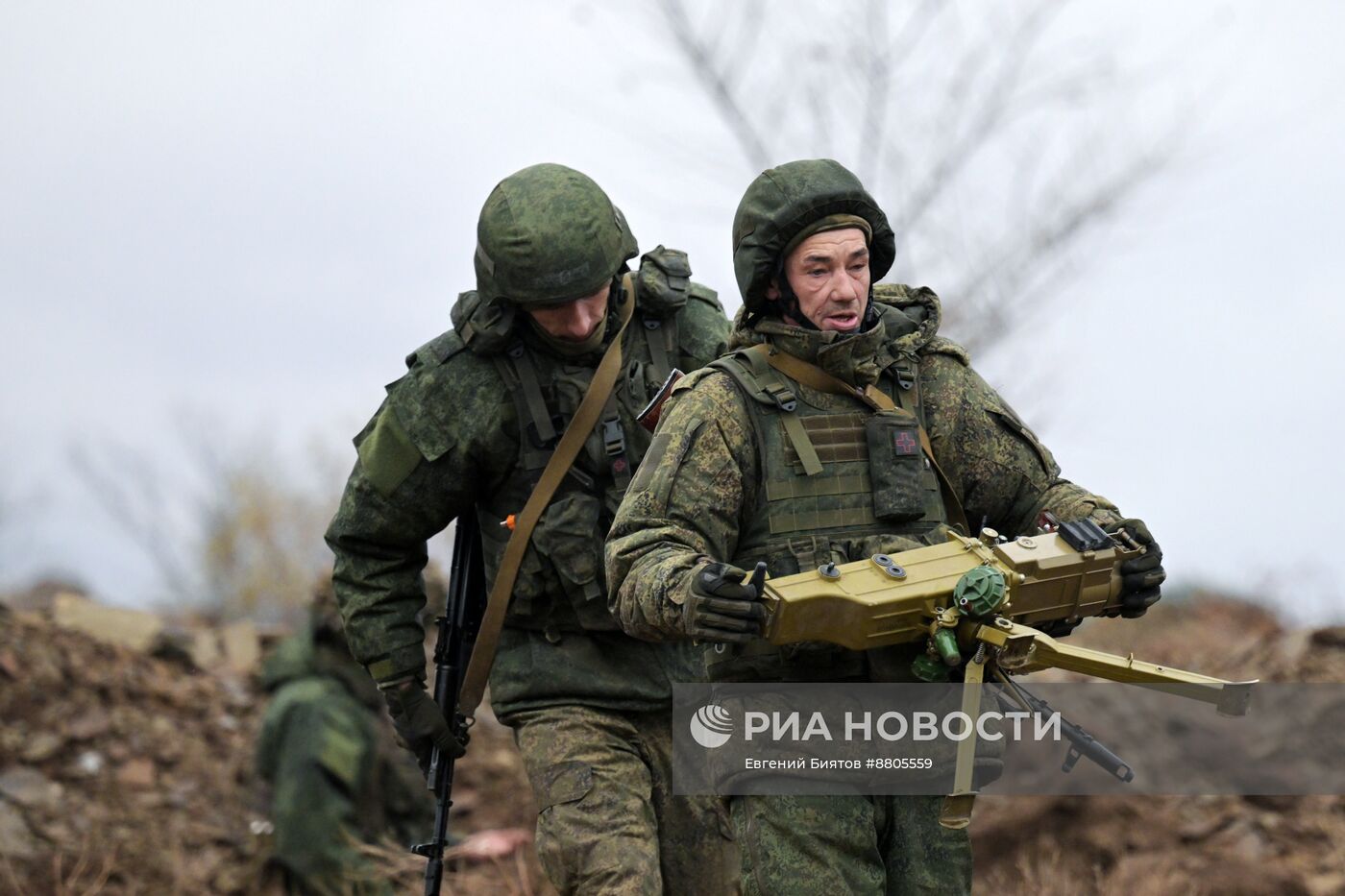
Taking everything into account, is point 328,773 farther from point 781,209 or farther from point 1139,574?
point 1139,574

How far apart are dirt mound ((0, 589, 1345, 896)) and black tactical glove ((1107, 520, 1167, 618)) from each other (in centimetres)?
348

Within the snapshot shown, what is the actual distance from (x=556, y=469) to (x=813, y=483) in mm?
1518

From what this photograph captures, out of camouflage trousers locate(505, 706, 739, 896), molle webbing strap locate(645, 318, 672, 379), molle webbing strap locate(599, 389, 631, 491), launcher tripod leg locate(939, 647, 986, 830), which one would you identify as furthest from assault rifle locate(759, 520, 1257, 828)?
molle webbing strap locate(645, 318, 672, 379)

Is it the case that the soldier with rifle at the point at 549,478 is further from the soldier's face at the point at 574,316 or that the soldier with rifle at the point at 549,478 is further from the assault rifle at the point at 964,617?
the assault rifle at the point at 964,617

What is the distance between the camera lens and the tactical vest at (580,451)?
6.23m

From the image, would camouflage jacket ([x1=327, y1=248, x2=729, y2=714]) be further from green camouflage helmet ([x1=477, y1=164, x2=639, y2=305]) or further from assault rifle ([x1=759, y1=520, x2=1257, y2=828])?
assault rifle ([x1=759, y1=520, x2=1257, y2=828])

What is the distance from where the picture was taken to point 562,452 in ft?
20.5

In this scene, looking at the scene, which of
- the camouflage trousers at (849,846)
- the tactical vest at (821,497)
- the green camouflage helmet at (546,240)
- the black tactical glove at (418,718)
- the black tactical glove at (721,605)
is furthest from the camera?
the black tactical glove at (418,718)

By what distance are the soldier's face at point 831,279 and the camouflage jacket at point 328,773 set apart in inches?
223

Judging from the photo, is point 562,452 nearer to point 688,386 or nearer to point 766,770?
point 688,386

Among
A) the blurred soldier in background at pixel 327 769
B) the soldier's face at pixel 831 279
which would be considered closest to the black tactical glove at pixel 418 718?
the soldier's face at pixel 831 279

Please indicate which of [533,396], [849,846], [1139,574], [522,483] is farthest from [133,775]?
[1139,574]

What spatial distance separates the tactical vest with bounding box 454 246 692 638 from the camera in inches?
245

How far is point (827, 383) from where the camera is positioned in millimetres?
5016
